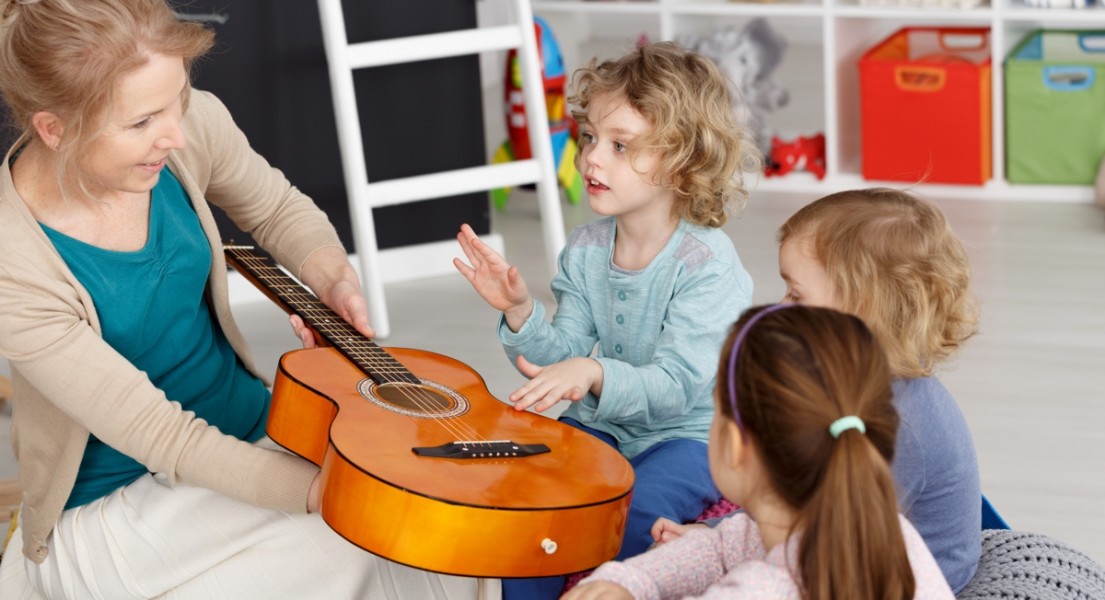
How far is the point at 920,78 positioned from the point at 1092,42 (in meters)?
0.46

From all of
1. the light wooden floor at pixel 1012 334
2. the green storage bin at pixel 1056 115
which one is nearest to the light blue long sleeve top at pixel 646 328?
the light wooden floor at pixel 1012 334

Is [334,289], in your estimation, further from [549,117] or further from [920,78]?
[920,78]

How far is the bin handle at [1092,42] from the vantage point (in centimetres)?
386

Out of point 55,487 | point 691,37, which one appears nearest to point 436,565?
point 55,487

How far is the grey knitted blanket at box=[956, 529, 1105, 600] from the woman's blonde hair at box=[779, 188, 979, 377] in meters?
0.28

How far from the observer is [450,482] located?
1581 millimetres

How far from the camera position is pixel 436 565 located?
5.13 ft

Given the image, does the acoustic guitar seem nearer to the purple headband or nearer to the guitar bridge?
the guitar bridge

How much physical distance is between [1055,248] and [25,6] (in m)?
2.65

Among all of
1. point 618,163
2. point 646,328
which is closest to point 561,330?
point 646,328

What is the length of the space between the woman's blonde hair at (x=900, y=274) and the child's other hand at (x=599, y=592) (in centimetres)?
41

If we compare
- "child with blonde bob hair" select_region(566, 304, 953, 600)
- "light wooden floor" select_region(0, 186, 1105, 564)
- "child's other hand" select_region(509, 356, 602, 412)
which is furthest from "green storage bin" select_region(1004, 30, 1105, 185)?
"child with blonde bob hair" select_region(566, 304, 953, 600)

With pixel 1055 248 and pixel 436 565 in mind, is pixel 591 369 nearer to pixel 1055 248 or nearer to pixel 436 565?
pixel 436 565

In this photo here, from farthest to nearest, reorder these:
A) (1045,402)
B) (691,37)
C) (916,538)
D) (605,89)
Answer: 1. (691,37)
2. (1045,402)
3. (605,89)
4. (916,538)
